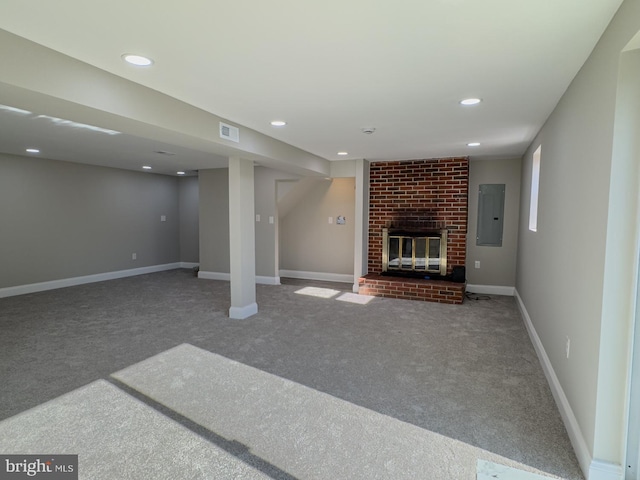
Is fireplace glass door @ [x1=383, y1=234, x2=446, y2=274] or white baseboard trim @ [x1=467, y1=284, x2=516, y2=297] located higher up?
fireplace glass door @ [x1=383, y1=234, x2=446, y2=274]

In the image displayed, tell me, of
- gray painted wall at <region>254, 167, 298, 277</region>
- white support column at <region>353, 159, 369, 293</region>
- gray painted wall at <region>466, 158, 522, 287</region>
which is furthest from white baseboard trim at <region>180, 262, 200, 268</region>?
gray painted wall at <region>466, 158, 522, 287</region>

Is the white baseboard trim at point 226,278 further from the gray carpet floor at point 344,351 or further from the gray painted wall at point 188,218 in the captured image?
the gray painted wall at point 188,218

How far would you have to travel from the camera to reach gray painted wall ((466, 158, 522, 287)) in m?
5.66

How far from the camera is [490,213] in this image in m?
5.82

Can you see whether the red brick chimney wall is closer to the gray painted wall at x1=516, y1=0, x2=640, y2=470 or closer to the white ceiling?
the white ceiling

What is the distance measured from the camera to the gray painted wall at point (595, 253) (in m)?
1.61

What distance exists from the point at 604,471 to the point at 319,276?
5628 mm

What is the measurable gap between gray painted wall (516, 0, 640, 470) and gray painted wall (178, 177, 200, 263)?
24.0 ft

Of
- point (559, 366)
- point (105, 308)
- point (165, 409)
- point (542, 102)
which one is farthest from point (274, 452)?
point (105, 308)

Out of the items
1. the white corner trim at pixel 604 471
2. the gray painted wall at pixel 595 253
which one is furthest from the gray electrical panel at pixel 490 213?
the white corner trim at pixel 604 471

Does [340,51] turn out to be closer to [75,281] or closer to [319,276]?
[319,276]

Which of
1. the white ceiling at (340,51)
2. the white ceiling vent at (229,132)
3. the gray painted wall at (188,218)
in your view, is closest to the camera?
the white ceiling at (340,51)

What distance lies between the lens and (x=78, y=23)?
5.65ft

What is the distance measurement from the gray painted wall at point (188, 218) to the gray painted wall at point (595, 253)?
7319 mm
